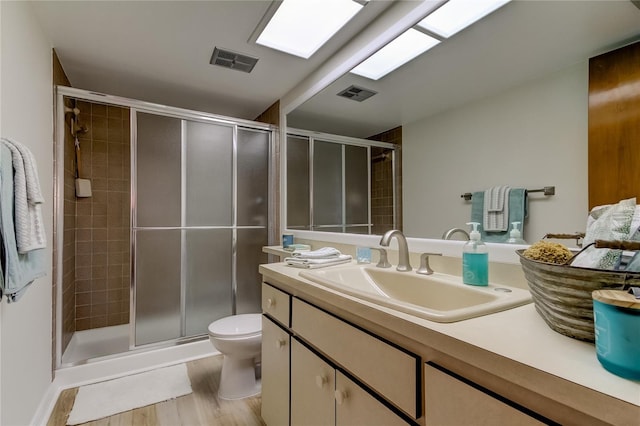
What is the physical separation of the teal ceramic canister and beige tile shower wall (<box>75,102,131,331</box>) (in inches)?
134

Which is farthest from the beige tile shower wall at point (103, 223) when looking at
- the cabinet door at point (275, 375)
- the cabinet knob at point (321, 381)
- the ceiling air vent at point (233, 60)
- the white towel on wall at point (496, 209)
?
the white towel on wall at point (496, 209)

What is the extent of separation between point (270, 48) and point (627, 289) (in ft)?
6.87

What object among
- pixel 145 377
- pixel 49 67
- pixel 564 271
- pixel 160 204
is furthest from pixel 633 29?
pixel 145 377

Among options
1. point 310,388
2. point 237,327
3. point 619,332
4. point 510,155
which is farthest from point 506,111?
point 237,327

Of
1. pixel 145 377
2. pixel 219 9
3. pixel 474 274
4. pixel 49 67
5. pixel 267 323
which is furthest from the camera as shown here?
pixel 145 377

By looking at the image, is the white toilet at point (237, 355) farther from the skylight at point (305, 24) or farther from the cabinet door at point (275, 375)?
the skylight at point (305, 24)

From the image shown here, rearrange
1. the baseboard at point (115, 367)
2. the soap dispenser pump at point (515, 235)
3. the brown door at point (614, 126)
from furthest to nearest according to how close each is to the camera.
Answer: the baseboard at point (115, 367) < the soap dispenser pump at point (515, 235) < the brown door at point (614, 126)

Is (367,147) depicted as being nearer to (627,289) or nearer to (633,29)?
(633,29)

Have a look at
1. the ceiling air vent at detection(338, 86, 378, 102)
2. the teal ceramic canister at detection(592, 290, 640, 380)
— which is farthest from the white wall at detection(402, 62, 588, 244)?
the teal ceramic canister at detection(592, 290, 640, 380)

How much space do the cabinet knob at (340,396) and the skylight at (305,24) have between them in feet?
5.81

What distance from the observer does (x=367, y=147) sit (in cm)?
193

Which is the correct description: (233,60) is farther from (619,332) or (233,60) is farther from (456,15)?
(619,332)

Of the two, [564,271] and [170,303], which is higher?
[564,271]

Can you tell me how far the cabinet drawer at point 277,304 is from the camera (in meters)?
1.29
